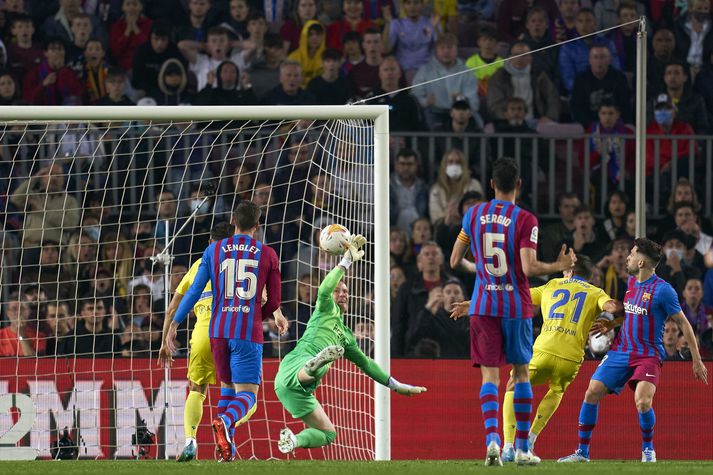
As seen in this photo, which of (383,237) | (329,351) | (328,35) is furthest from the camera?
(328,35)

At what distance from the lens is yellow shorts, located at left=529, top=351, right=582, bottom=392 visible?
454 inches

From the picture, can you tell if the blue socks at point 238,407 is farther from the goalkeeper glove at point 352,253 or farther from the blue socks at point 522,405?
the blue socks at point 522,405

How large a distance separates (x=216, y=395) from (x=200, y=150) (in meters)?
3.16

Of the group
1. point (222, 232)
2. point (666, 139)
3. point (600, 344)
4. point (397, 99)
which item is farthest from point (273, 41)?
point (222, 232)

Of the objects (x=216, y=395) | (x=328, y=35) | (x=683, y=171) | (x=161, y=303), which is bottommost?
(x=216, y=395)

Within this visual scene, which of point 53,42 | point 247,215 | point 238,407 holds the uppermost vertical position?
point 53,42

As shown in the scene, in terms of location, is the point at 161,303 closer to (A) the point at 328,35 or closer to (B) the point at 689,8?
(A) the point at 328,35

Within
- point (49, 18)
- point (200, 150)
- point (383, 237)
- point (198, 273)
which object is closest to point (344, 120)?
point (383, 237)

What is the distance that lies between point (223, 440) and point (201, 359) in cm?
173

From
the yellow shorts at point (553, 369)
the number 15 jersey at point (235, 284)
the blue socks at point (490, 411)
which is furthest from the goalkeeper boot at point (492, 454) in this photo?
the yellow shorts at point (553, 369)

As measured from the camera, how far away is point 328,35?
54.0 feet

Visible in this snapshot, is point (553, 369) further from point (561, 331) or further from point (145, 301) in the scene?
point (145, 301)

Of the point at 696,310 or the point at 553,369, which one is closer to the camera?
the point at 553,369

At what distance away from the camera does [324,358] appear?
32.7 ft
